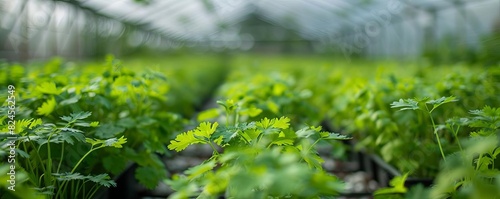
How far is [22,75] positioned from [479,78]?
2782 mm

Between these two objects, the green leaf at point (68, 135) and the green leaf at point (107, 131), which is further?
the green leaf at point (107, 131)

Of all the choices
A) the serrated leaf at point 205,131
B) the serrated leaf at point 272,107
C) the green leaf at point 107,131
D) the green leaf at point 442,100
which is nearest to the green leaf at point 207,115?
the serrated leaf at point 272,107

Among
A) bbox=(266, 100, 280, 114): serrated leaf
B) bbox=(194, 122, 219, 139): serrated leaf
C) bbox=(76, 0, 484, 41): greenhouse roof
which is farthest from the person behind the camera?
bbox=(76, 0, 484, 41): greenhouse roof

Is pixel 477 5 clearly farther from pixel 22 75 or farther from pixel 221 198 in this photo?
pixel 22 75

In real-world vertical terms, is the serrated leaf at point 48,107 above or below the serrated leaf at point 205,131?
above

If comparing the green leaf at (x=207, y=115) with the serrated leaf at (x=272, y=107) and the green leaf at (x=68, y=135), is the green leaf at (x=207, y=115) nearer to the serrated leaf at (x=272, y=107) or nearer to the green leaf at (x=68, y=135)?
the serrated leaf at (x=272, y=107)

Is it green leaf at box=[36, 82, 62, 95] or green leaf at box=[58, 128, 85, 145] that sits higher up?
green leaf at box=[36, 82, 62, 95]

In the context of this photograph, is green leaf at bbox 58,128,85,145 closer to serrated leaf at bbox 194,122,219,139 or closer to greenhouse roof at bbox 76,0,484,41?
serrated leaf at bbox 194,122,219,139

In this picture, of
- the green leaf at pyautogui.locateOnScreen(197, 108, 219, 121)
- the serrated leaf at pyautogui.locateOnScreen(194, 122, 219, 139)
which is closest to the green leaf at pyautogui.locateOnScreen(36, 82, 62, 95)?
the green leaf at pyautogui.locateOnScreen(197, 108, 219, 121)

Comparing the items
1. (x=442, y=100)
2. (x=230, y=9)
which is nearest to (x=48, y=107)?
(x=442, y=100)

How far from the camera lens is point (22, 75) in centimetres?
244

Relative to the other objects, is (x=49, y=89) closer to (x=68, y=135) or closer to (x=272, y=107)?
(x=68, y=135)

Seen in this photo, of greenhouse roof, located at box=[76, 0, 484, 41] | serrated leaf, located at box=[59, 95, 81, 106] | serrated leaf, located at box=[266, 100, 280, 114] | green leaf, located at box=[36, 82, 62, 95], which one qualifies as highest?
greenhouse roof, located at box=[76, 0, 484, 41]

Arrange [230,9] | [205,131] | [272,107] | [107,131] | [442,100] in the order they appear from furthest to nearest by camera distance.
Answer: [230,9] < [272,107] < [107,131] < [442,100] < [205,131]
